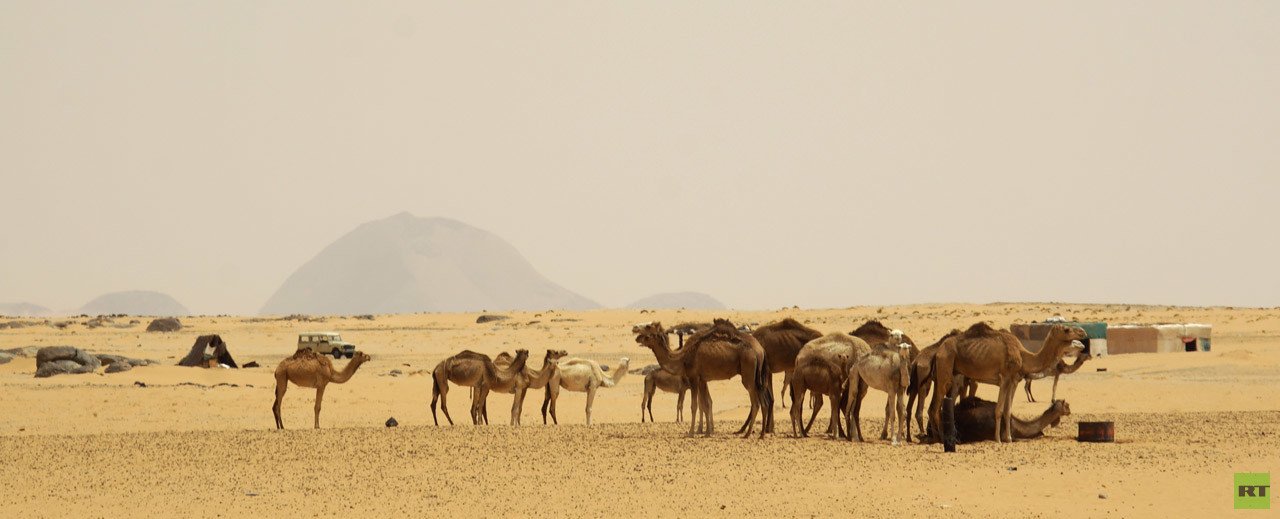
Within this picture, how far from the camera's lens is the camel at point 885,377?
71.7 feet

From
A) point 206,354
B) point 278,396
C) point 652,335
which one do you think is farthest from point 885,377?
point 206,354

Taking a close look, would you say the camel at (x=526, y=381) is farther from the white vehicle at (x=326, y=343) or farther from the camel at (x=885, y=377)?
the white vehicle at (x=326, y=343)

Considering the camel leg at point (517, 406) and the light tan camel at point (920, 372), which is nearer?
the light tan camel at point (920, 372)

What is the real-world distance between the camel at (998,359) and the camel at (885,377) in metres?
0.60

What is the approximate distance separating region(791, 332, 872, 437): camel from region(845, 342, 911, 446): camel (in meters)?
0.22

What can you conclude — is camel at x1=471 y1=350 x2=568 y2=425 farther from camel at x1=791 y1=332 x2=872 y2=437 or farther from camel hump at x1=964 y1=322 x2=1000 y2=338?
camel hump at x1=964 y1=322 x2=1000 y2=338

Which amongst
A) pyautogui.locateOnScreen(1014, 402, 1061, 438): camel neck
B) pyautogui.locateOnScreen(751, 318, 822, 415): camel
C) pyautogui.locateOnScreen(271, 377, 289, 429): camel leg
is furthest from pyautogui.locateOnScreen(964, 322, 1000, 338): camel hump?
pyautogui.locateOnScreen(271, 377, 289, 429): camel leg

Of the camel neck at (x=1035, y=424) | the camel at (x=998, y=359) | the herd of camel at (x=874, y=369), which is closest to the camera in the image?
the camel at (x=998, y=359)

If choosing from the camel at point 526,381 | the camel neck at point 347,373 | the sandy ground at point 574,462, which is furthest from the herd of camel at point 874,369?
the camel at point 526,381

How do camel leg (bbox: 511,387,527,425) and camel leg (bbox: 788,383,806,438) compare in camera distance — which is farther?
camel leg (bbox: 511,387,527,425)

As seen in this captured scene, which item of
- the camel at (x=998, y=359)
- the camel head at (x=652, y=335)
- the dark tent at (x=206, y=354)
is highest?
the camel head at (x=652, y=335)

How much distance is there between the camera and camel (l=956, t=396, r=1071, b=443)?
22375 millimetres

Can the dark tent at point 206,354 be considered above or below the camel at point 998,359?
below

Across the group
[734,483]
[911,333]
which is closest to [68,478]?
[734,483]
